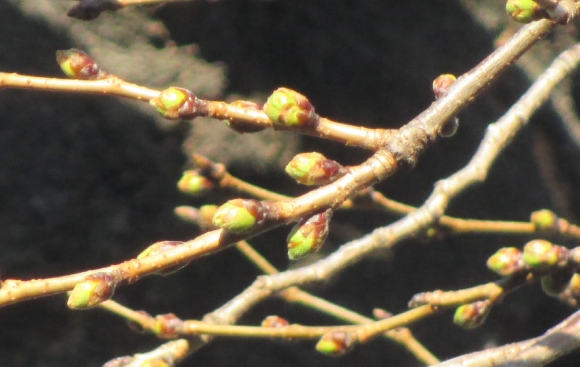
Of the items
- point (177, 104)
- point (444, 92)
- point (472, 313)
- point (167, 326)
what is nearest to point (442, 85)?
point (444, 92)

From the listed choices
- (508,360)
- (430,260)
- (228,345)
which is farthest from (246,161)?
(508,360)

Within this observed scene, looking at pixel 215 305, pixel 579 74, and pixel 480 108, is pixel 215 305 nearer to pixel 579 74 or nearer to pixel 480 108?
pixel 480 108

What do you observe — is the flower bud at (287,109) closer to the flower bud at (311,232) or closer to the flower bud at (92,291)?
the flower bud at (311,232)

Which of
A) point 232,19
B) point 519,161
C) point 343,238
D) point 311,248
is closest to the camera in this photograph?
point 311,248

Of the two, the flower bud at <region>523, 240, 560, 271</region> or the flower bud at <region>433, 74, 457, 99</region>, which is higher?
the flower bud at <region>433, 74, 457, 99</region>

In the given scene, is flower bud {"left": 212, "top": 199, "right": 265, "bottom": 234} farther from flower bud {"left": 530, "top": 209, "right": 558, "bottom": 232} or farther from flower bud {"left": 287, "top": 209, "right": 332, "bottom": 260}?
→ flower bud {"left": 530, "top": 209, "right": 558, "bottom": 232}

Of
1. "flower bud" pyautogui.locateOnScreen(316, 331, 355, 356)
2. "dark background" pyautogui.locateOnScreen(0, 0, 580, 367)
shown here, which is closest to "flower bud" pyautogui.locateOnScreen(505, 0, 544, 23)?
"flower bud" pyautogui.locateOnScreen(316, 331, 355, 356)

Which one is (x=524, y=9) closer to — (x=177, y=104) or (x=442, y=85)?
(x=442, y=85)
